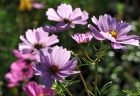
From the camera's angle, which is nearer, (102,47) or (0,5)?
(102,47)

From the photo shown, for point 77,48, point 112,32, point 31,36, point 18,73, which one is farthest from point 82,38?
point 77,48

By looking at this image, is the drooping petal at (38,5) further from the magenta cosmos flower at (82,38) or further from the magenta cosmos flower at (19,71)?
the magenta cosmos flower at (82,38)

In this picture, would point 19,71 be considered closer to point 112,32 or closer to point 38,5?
point 38,5

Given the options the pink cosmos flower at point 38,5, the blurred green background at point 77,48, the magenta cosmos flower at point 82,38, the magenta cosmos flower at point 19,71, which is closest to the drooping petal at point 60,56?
the magenta cosmos flower at point 82,38

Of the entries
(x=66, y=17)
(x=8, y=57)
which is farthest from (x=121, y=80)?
(x=66, y=17)

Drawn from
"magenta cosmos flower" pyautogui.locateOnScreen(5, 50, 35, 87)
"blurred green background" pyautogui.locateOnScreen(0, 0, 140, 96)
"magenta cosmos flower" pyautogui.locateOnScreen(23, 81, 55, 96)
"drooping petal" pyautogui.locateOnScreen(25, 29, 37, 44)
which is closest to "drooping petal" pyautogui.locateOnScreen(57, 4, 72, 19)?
"drooping petal" pyautogui.locateOnScreen(25, 29, 37, 44)

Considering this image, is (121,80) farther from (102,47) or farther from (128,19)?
(102,47)
